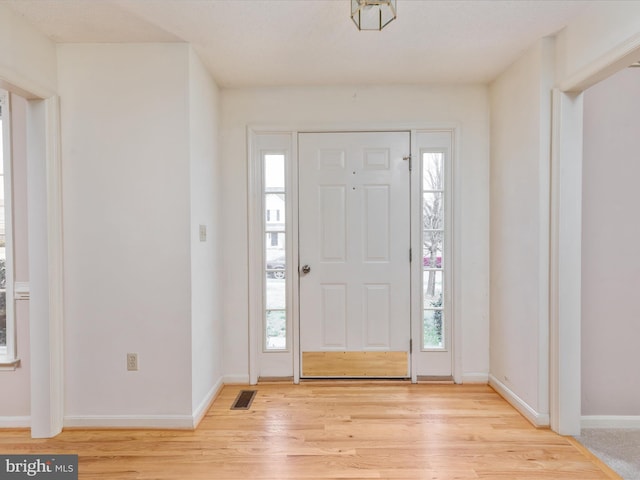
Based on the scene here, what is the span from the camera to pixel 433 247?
3.13 metres

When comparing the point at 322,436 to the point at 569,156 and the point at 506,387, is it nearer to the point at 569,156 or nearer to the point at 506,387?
the point at 506,387

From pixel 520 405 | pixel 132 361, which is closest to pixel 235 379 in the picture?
pixel 132 361

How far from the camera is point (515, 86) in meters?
2.66

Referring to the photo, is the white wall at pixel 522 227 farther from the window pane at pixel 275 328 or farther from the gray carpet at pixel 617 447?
Answer: the window pane at pixel 275 328

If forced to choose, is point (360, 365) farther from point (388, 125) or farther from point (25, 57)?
point (25, 57)

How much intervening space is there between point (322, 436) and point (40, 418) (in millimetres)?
1728

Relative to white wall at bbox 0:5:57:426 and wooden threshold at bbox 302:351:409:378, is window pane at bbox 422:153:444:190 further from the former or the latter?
white wall at bbox 0:5:57:426

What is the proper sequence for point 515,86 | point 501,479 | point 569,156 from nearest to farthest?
point 501,479 → point 569,156 → point 515,86

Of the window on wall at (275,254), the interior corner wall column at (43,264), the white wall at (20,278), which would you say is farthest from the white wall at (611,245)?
the white wall at (20,278)

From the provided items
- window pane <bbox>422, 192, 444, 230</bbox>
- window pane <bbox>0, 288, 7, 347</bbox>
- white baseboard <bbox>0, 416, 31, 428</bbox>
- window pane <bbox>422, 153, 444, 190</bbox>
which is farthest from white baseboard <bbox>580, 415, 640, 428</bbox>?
window pane <bbox>0, 288, 7, 347</bbox>

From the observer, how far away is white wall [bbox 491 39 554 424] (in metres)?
2.36

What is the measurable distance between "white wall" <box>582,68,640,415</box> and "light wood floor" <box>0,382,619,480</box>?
56cm

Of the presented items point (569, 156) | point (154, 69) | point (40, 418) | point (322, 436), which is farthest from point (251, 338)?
point (569, 156)

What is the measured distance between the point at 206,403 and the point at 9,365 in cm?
126
